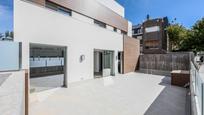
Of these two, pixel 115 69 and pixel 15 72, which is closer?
pixel 15 72

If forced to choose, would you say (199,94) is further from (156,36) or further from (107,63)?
(156,36)

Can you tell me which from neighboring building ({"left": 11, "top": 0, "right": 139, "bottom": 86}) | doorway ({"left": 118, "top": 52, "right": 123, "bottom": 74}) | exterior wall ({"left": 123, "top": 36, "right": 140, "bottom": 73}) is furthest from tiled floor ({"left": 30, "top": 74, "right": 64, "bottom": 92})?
exterior wall ({"left": 123, "top": 36, "right": 140, "bottom": 73})

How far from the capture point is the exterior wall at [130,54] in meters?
12.4

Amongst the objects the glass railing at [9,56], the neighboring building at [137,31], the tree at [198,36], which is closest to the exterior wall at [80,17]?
the glass railing at [9,56]

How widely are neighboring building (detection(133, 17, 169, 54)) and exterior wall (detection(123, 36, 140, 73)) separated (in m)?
10.6

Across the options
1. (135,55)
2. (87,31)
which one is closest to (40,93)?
(87,31)

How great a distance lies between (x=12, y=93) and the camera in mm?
2615

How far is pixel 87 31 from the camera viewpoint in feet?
27.3

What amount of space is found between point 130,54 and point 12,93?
1129 cm

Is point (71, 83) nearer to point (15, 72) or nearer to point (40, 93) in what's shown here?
point (40, 93)

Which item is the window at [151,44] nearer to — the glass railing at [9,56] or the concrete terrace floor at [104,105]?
the concrete terrace floor at [104,105]

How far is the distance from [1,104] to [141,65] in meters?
12.5

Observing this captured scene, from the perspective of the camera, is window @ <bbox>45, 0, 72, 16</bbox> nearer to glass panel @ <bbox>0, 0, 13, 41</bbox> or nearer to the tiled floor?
glass panel @ <bbox>0, 0, 13, 41</bbox>

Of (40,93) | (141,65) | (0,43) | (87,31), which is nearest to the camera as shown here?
(0,43)
